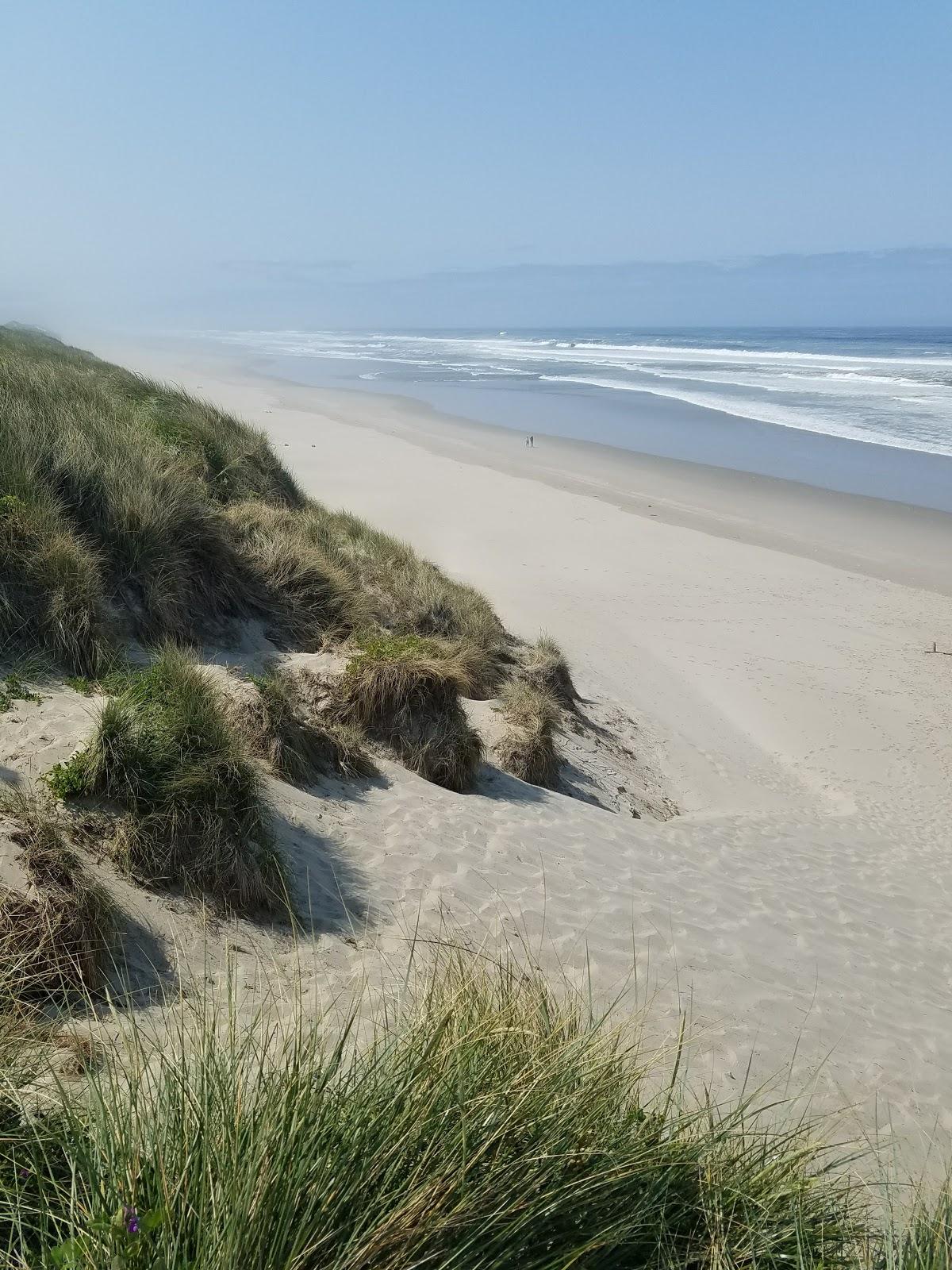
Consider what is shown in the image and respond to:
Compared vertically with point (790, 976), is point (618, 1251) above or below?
above

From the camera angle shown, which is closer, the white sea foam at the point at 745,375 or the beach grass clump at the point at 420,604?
the beach grass clump at the point at 420,604

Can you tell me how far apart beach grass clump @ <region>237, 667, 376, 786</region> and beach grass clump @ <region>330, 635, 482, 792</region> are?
15.2 inches

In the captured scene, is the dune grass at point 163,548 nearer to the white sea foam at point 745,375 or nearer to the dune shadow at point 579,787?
the dune shadow at point 579,787

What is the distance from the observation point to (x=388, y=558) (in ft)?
35.2

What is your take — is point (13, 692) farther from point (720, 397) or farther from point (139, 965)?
point (720, 397)

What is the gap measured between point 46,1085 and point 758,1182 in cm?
190

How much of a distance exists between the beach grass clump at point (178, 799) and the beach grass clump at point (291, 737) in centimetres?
97

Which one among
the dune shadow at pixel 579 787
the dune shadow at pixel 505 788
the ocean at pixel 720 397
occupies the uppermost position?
the ocean at pixel 720 397

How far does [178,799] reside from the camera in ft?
14.8

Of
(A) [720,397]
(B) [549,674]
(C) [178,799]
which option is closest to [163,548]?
(C) [178,799]

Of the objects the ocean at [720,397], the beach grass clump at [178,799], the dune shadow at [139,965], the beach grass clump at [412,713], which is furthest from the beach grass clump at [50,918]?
A: the ocean at [720,397]

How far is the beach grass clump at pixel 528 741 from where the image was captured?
7766 millimetres

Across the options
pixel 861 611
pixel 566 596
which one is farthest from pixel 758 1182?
pixel 861 611

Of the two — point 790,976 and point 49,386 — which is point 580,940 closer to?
point 790,976
